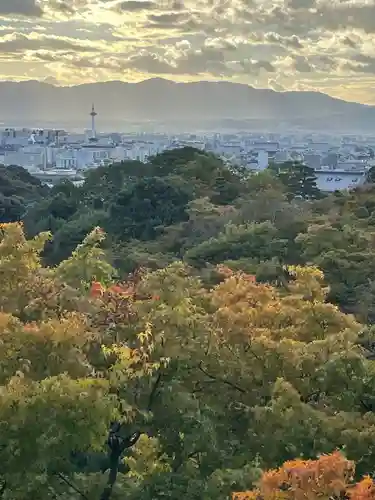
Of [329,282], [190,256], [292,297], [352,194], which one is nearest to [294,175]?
[352,194]

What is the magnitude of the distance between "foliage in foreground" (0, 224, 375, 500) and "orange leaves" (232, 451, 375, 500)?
908 millimetres

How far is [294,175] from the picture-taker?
28.2 meters

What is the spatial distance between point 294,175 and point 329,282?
1382 cm

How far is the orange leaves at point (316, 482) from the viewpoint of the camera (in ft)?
16.4

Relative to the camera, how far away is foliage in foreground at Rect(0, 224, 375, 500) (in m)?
6.27

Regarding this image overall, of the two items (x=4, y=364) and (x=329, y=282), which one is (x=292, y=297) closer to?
(x=4, y=364)

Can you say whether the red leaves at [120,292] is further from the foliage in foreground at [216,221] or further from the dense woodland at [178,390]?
the foliage in foreground at [216,221]

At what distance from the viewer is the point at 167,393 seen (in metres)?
6.99

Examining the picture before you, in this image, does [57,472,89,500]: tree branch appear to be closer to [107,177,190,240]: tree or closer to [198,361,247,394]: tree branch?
[198,361,247,394]: tree branch

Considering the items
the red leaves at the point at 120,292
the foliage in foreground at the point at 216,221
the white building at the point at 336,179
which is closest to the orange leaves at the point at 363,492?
the red leaves at the point at 120,292

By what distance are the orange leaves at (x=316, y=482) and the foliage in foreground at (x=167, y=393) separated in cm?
91

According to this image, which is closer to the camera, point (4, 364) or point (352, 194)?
point (4, 364)

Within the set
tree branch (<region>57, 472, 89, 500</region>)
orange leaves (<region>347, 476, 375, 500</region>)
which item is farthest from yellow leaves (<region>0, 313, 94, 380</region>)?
orange leaves (<region>347, 476, 375, 500</region>)

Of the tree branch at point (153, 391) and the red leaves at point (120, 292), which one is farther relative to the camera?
the red leaves at point (120, 292)
